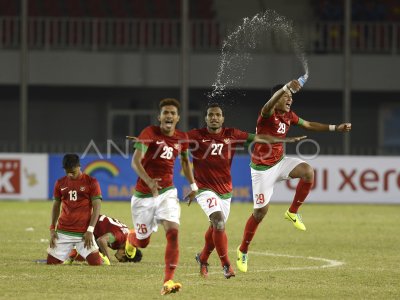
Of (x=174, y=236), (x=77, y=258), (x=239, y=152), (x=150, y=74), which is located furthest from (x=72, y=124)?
(x=174, y=236)

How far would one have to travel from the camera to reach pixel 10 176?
27.8 meters

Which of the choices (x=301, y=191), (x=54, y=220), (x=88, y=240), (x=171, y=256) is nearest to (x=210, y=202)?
(x=171, y=256)

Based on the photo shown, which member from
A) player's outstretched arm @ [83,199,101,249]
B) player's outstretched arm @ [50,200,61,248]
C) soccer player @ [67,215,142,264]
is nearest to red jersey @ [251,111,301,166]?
soccer player @ [67,215,142,264]

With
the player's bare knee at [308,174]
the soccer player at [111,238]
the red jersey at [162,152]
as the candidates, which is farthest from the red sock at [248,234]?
the red jersey at [162,152]

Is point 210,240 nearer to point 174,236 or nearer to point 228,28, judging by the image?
point 174,236

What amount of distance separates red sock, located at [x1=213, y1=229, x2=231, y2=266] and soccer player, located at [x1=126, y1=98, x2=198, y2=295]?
3.04ft

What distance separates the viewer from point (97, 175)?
1099 inches

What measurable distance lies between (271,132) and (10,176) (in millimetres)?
14772

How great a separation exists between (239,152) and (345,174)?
5.78 metres

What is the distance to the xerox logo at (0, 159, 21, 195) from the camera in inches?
1086

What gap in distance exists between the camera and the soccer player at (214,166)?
41.0ft

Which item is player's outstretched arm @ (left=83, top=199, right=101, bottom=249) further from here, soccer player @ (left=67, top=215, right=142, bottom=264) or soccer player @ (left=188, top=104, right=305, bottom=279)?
soccer player @ (left=188, top=104, right=305, bottom=279)

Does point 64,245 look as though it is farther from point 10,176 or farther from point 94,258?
point 10,176

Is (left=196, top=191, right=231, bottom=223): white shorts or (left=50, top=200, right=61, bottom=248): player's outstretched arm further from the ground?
(left=196, top=191, right=231, bottom=223): white shorts
